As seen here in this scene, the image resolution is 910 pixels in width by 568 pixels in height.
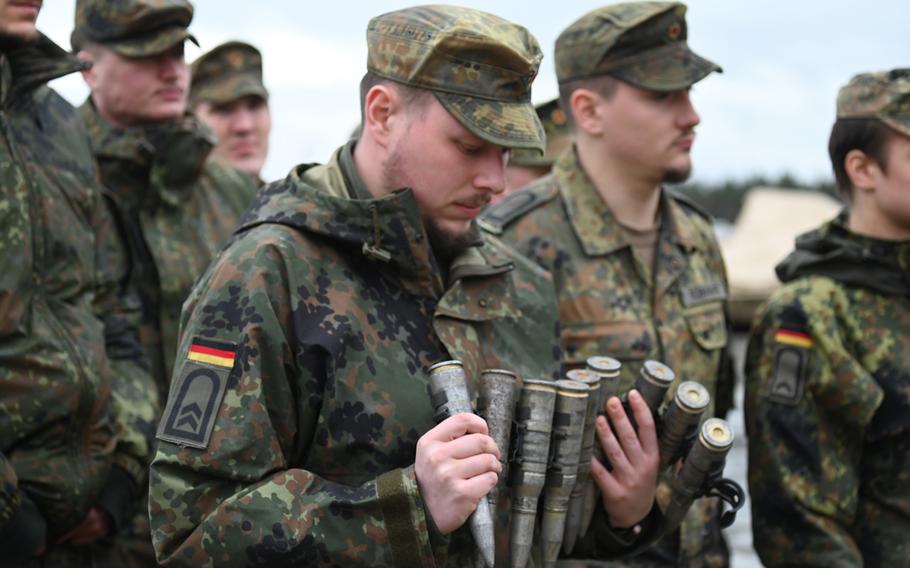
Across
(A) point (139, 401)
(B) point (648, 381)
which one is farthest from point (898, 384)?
(A) point (139, 401)

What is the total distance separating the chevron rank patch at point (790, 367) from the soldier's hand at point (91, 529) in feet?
8.10

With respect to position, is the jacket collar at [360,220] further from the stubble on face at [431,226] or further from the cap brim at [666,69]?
the cap brim at [666,69]

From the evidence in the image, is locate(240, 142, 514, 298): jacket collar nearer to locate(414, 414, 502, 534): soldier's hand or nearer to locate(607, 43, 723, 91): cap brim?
locate(414, 414, 502, 534): soldier's hand

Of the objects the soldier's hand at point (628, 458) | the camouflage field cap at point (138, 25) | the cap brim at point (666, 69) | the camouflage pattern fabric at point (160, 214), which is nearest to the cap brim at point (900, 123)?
the cap brim at point (666, 69)

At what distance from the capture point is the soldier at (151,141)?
567 cm

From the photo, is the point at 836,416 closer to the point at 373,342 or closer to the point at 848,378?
the point at 848,378

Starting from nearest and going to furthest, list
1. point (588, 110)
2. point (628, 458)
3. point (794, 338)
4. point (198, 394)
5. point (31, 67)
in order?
point (198, 394) < point (628, 458) < point (31, 67) < point (794, 338) < point (588, 110)

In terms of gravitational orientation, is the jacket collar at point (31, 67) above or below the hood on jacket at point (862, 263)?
above

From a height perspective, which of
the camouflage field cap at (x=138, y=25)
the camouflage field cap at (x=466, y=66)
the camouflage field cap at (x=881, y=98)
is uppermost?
the camouflage field cap at (x=466, y=66)

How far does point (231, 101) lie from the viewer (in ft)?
25.3

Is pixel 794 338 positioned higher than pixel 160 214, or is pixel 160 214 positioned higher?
pixel 160 214

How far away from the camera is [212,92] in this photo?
7.77 metres

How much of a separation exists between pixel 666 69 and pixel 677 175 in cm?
42

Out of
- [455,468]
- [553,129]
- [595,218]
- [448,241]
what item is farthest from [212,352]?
[553,129]
